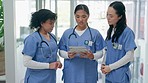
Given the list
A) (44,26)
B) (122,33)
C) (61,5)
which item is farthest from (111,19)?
(61,5)

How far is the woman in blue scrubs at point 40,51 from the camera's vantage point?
1731mm

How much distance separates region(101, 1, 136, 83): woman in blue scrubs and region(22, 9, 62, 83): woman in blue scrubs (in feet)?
1.52

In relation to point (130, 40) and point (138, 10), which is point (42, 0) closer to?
point (138, 10)

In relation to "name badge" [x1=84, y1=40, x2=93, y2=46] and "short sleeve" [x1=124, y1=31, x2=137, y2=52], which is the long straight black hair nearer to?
"short sleeve" [x1=124, y1=31, x2=137, y2=52]

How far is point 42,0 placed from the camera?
313 cm

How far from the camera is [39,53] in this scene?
177cm

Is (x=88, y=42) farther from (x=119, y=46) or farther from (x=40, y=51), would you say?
(x=40, y=51)

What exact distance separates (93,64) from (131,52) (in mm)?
373

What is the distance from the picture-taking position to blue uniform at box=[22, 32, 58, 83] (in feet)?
5.70

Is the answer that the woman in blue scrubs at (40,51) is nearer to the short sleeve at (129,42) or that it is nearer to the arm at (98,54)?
the arm at (98,54)

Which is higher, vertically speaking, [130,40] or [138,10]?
[138,10]

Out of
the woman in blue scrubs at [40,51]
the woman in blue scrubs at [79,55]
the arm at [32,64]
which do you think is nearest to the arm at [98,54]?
the woman in blue scrubs at [79,55]

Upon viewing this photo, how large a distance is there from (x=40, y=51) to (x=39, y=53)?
21 millimetres

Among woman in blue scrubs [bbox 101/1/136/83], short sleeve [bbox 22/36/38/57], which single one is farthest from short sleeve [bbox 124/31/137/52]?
short sleeve [bbox 22/36/38/57]
